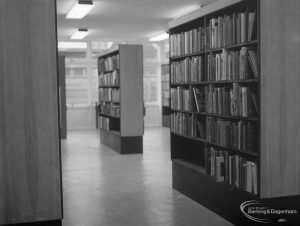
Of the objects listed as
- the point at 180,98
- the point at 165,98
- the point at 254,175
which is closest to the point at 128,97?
the point at 180,98

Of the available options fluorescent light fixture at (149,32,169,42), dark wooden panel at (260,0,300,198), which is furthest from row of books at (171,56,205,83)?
fluorescent light fixture at (149,32,169,42)

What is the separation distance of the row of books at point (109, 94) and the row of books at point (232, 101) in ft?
16.0

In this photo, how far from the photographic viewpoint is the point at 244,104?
14.1 feet

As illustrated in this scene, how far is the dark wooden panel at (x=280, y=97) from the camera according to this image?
3967mm

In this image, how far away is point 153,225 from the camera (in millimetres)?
4516

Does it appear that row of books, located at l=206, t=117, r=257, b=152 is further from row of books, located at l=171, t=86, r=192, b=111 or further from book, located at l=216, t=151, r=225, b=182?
row of books, located at l=171, t=86, r=192, b=111

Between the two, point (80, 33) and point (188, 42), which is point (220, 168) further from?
A: point (80, 33)

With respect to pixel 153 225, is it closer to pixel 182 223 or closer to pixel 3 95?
pixel 182 223

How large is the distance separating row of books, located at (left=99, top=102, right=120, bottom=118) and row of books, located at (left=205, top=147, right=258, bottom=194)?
5.01 metres

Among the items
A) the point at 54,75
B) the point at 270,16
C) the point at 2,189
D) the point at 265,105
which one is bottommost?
the point at 2,189

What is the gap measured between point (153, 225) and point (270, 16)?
7.83ft

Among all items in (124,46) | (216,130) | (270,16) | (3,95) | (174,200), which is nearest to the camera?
(3,95)

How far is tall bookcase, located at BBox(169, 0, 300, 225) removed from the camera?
400 cm

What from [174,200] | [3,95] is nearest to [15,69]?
[3,95]
